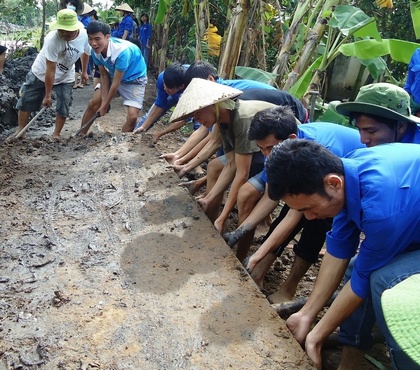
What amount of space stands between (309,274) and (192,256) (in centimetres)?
101

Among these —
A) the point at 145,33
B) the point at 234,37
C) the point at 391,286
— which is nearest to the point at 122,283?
the point at 391,286

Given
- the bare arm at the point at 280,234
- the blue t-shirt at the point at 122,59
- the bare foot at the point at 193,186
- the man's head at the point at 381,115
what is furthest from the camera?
the blue t-shirt at the point at 122,59

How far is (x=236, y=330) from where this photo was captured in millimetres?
2389

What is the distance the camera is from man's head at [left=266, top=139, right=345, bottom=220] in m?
1.84

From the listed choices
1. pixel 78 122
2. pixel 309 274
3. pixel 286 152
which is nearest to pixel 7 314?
pixel 286 152

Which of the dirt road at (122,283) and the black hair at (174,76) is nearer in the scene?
the dirt road at (122,283)

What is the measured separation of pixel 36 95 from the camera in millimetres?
5645

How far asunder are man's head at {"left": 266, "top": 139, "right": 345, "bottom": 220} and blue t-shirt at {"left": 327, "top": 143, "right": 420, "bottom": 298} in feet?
0.18

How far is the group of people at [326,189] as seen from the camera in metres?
1.85

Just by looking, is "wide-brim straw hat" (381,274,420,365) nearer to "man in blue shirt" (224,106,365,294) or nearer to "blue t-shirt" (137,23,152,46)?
"man in blue shirt" (224,106,365,294)

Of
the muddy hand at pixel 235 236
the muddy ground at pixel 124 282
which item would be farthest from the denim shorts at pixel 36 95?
the muddy hand at pixel 235 236

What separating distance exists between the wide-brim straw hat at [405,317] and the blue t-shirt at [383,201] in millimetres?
695

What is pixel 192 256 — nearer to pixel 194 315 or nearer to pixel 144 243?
pixel 144 243

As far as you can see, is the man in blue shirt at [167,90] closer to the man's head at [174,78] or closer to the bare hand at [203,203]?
the man's head at [174,78]
